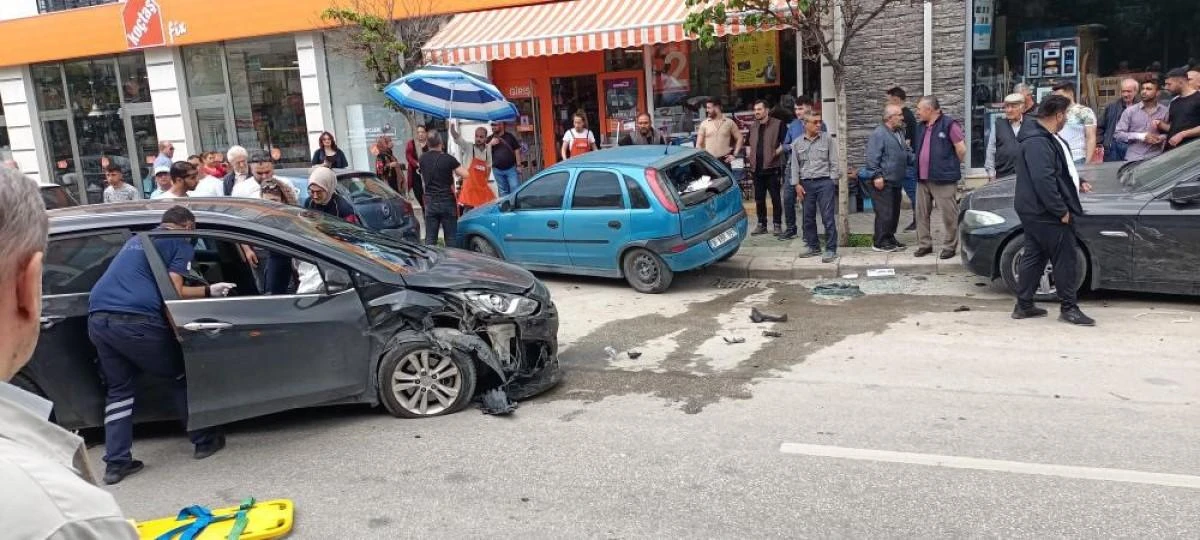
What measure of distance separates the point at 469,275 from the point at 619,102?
31.3 ft

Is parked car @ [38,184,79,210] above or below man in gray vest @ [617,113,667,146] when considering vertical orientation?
below

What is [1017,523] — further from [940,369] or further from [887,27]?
[887,27]

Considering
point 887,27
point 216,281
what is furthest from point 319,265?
point 887,27

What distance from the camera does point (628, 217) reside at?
9.16m

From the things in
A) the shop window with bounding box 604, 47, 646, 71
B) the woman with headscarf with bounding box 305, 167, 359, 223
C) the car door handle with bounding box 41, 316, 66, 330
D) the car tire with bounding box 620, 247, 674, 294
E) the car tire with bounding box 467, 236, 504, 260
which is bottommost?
the car tire with bounding box 620, 247, 674, 294

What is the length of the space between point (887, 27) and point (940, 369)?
796 cm

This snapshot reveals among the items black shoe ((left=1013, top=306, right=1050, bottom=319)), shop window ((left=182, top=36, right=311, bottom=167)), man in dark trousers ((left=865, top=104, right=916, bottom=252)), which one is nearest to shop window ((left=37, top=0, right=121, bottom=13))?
shop window ((left=182, top=36, right=311, bottom=167))

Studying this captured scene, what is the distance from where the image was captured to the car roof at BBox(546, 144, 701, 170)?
9.27 meters

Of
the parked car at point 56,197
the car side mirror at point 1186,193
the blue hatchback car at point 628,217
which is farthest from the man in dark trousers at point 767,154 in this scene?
the parked car at point 56,197

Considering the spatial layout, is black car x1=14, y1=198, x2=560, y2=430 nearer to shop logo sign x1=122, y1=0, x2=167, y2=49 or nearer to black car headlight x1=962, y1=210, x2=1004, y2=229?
black car headlight x1=962, y1=210, x2=1004, y2=229

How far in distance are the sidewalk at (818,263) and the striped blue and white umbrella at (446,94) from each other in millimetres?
4143

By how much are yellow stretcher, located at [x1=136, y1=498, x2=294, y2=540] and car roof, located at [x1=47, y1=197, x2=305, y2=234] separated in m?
1.93

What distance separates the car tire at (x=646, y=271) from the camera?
9.22m

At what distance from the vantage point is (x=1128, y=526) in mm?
3846
